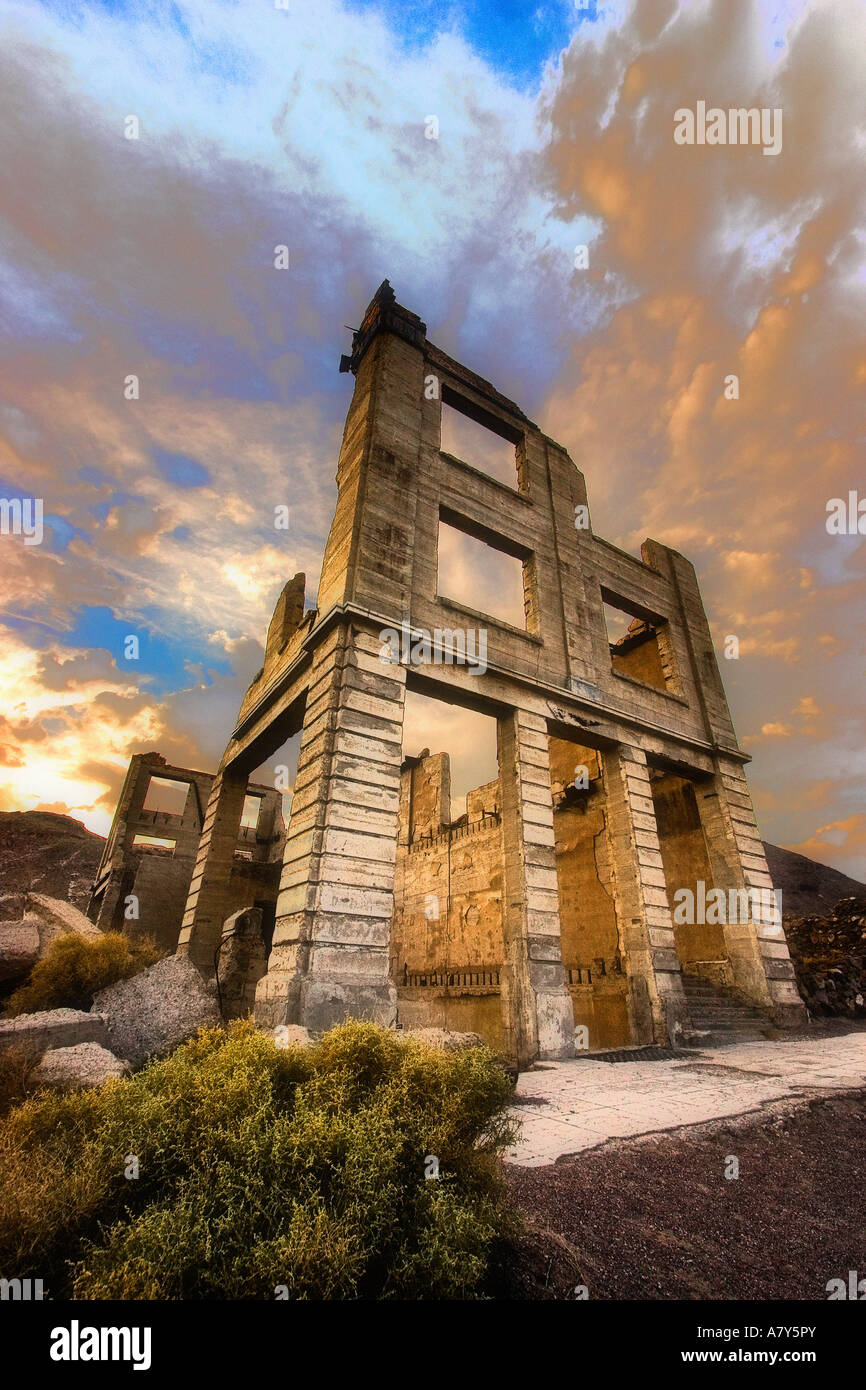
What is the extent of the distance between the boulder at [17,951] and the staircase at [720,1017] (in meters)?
9.61

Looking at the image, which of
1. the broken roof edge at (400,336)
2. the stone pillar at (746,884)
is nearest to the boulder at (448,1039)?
the stone pillar at (746,884)

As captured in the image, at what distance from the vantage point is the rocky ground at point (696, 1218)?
2205mm

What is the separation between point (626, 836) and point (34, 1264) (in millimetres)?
10008

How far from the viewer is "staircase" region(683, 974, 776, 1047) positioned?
360 inches

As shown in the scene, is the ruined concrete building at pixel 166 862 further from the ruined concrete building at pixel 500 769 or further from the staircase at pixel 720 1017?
the staircase at pixel 720 1017

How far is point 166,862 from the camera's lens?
1541cm

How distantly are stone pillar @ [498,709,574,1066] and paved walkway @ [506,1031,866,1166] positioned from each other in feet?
1.81

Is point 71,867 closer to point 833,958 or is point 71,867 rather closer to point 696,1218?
point 833,958

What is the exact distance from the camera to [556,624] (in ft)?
38.3
